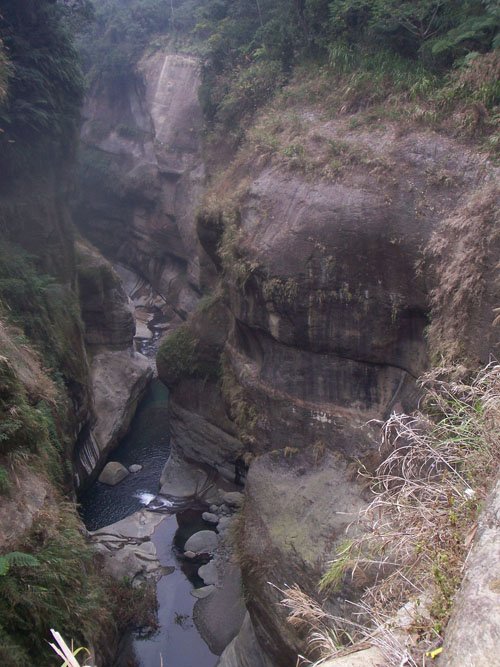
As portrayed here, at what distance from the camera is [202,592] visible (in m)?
15.4

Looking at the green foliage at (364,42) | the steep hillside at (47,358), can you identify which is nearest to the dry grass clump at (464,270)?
the green foliage at (364,42)

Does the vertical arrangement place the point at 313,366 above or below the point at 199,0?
below

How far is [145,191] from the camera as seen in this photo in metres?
33.1

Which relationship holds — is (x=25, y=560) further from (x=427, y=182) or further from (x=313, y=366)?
(x=427, y=182)

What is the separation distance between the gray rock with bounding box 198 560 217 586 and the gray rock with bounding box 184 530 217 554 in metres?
0.59

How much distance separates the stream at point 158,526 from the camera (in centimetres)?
1375

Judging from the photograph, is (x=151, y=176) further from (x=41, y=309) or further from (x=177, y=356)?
(x=41, y=309)

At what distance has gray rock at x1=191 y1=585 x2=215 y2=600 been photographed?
50.3 ft

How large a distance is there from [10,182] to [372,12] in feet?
43.5

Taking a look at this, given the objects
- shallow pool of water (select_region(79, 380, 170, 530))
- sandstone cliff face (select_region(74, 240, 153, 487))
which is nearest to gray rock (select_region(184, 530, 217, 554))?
shallow pool of water (select_region(79, 380, 170, 530))

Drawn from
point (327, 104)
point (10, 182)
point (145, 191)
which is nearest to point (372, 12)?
point (327, 104)

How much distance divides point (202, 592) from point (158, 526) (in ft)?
10.2

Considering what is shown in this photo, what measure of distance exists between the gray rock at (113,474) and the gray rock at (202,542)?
12.9 feet

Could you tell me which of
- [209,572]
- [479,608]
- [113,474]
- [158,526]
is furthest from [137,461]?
[479,608]
